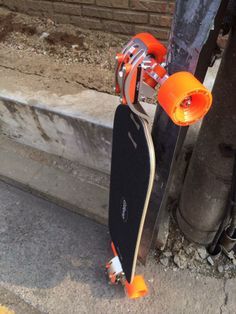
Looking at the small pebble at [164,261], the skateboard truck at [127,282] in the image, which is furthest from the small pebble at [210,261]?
the skateboard truck at [127,282]

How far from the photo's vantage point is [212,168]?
5.04ft

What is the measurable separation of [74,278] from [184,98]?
1.46m

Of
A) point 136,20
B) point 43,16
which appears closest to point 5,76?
point 43,16

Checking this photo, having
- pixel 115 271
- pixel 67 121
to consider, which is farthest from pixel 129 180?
pixel 67 121

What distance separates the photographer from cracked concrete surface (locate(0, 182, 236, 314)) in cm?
184

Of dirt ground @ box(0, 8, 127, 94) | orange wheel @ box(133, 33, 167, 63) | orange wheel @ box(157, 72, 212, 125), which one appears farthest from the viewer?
dirt ground @ box(0, 8, 127, 94)

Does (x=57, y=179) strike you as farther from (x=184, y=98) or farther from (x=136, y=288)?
(x=184, y=98)

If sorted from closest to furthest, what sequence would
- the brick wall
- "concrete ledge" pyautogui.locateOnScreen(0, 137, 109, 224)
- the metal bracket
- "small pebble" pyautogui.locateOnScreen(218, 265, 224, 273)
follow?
1. the metal bracket
2. "small pebble" pyautogui.locateOnScreen(218, 265, 224, 273)
3. "concrete ledge" pyautogui.locateOnScreen(0, 137, 109, 224)
4. the brick wall

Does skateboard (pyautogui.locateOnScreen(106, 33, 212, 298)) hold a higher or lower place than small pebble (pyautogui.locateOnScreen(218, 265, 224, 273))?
higher

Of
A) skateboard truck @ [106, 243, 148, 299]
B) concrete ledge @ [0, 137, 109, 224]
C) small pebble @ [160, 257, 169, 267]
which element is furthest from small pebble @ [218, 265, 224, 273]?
concrete ledge @ [0, 137, 109, 224]

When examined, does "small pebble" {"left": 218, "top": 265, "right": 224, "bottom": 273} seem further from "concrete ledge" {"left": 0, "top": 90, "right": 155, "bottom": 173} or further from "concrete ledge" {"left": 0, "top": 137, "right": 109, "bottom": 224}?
"concrete ledge" {"left": 0, "top": 90, "right": 155, "bottom": 173}

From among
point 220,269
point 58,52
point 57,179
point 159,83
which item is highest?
point 159,83

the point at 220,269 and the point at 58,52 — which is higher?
the point at 58,52

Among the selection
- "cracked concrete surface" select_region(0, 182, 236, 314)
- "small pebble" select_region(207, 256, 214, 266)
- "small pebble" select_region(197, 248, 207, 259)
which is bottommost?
"cracked concrete surface" select_region(0, 182, 236, 314)
